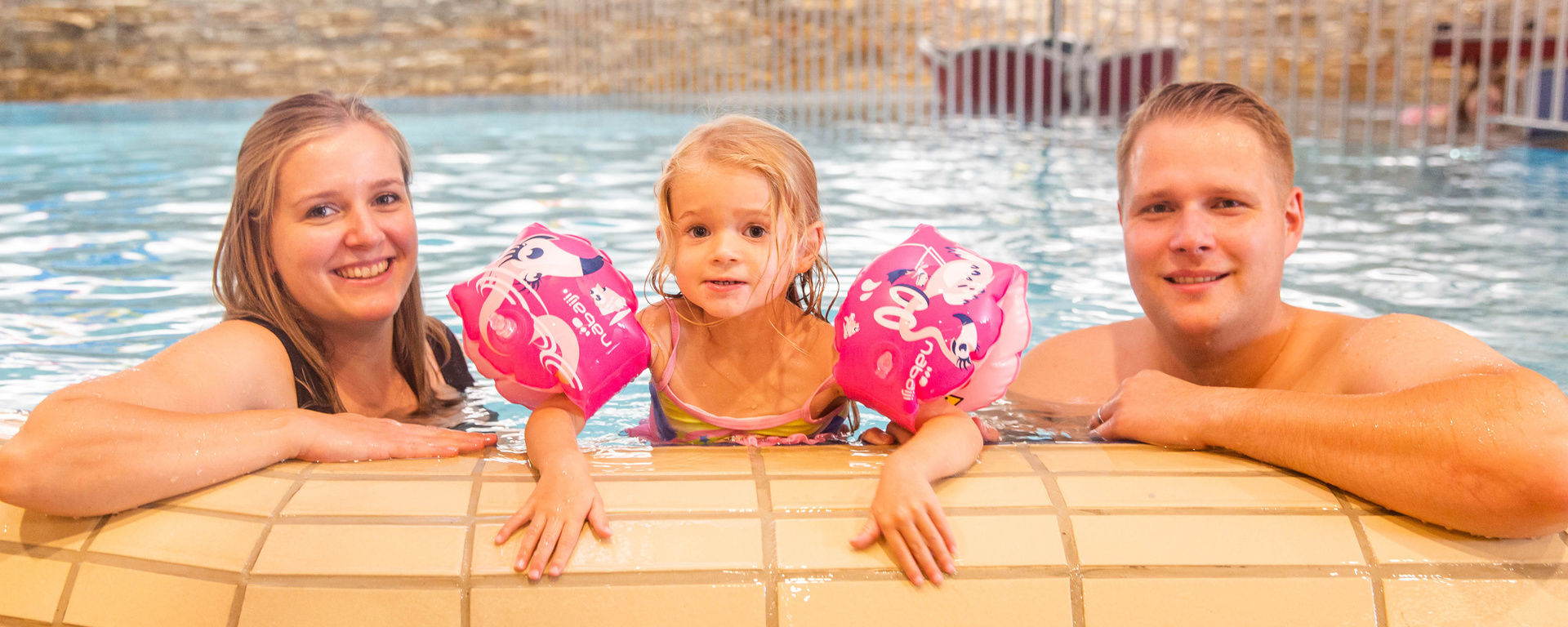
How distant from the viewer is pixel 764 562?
6.14ft

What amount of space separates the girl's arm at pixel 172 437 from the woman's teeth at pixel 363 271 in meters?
0.32

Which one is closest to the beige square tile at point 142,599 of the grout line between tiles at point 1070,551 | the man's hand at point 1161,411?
the grout line between tiles at point 1070,551

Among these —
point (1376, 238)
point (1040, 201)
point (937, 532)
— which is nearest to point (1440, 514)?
point (937, 532)

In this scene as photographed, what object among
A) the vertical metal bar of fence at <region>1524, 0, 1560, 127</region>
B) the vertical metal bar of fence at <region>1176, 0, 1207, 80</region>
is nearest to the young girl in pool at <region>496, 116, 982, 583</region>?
the vertical metal bar of fence at <region>1524, 0, 1560, 127</region>

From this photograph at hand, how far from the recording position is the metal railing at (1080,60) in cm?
1063

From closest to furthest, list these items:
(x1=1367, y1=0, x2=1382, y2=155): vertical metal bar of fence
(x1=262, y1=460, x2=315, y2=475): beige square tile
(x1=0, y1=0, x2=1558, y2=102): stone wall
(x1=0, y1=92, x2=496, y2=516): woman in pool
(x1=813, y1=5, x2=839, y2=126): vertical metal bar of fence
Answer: (x1=0, y1=92, x2=496, y2=516): woman in pool → (x1=262, y1=460, x2=315, y2=475): beige square tile → (x1=1367, y1=0, x2=1382, y2=155): vertical metal bar of fence → (x1=0, y1=0, x2=1558, y2=102): stone wall → (x1=813, y1=5, x2=839, y2=126): vertical metal bar of fence

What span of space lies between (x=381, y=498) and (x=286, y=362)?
30.0 inches

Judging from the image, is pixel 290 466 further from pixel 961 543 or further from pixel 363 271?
pixel 961 543

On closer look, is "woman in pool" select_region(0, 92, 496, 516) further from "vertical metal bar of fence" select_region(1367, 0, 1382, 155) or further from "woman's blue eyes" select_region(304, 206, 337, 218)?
"vertical metal bar of fence" select_region(1367, 0, 1382, 155)

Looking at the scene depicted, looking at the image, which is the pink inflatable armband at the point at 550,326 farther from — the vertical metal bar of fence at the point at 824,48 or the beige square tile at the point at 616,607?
the vertical metal bar of fence at the point at 824,48

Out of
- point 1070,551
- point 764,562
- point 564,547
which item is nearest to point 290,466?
point 564,547

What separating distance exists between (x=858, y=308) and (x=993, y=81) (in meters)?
12.0

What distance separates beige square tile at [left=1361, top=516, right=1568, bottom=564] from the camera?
→ 1904 mm

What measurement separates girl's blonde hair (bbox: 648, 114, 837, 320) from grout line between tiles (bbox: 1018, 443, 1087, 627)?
30.6 inches
